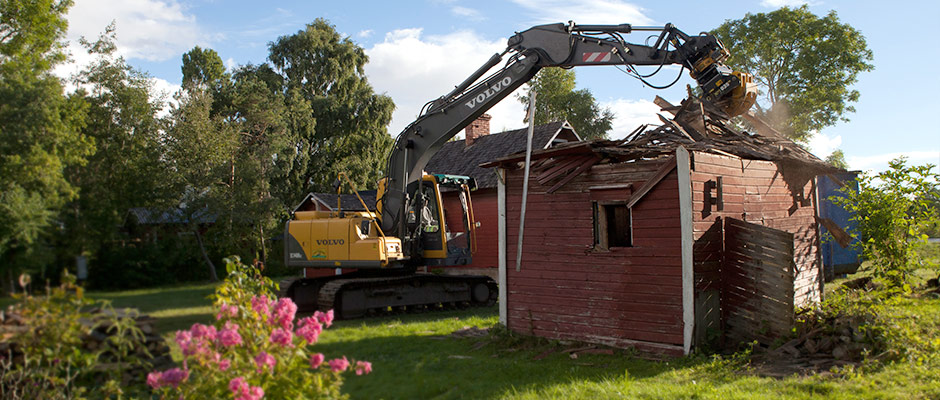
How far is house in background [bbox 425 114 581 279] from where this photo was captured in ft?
57.9

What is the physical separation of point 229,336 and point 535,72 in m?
8.35

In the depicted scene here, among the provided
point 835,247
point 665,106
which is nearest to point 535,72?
point 665,106

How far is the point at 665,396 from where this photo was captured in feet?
20.0

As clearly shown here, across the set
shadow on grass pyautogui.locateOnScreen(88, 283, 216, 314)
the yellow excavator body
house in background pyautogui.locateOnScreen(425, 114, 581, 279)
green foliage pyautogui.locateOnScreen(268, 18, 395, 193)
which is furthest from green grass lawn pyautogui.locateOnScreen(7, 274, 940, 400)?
green foliage pyautogui.locateOnScreen(268, 18, 395, 193)

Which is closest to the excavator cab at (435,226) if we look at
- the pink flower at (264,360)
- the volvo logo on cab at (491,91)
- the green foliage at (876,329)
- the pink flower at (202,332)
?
the volvo logo on cab at (491,91)

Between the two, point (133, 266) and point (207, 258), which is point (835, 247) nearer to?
point (207, 258)

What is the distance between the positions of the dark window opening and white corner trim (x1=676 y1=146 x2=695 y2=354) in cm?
87

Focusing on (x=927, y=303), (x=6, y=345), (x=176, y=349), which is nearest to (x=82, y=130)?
(x=6, y=345)

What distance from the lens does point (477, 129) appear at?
74.2ft

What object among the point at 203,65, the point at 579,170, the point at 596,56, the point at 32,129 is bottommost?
the point at 32,129

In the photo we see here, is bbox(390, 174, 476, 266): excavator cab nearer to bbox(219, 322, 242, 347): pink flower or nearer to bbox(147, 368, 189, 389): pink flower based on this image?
bbox(219, 322, 242, 347): pink flower

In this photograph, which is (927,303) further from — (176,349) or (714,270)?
(176,349)

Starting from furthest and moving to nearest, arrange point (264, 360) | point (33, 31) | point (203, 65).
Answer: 1. point (203, 65)
2. point (264, 360)
3. point (33, 31)

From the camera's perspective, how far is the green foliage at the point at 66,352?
2398 millimetres
